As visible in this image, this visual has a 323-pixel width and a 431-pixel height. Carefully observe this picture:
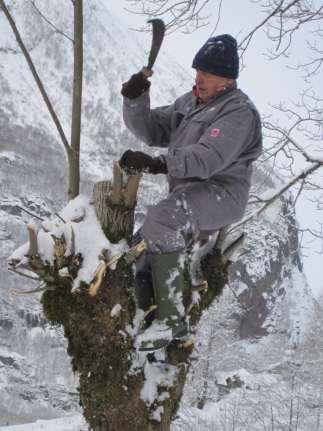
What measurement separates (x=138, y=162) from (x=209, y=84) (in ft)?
2.32

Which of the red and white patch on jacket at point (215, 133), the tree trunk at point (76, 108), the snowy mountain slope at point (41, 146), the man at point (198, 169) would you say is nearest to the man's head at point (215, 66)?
the man at point (198, 169)

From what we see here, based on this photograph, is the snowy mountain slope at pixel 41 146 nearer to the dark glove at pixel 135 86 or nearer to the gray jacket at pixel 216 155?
the dark glove at pixel 135 86

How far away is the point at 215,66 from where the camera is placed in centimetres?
266

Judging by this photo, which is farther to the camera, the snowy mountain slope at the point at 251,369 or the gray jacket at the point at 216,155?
the snowy mountain slope at the point at 251,369

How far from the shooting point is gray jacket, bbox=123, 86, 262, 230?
7.55ft

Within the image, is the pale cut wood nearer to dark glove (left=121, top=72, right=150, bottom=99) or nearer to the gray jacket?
the gray jacket

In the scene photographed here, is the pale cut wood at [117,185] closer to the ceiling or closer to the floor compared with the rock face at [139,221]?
closer to the floor

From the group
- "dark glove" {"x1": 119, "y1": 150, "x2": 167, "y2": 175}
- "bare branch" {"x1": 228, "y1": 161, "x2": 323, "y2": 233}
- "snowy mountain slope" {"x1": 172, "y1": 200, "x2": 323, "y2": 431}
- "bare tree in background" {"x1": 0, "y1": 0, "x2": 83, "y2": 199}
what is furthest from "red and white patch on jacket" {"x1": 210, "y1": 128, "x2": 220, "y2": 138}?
"bare branch" {"x1": 228, "y1": 161, "x2": 323, "y2": 233}

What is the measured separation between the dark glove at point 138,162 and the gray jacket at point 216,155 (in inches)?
2.3

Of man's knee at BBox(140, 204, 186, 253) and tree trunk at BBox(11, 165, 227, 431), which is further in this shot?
man's knee at BBox(140, 204, 186, 253)

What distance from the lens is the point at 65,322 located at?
226cm

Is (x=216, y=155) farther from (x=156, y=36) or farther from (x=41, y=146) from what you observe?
(x=41, y=146)

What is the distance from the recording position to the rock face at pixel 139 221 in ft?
53.1

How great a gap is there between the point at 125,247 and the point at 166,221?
21 centimetres
